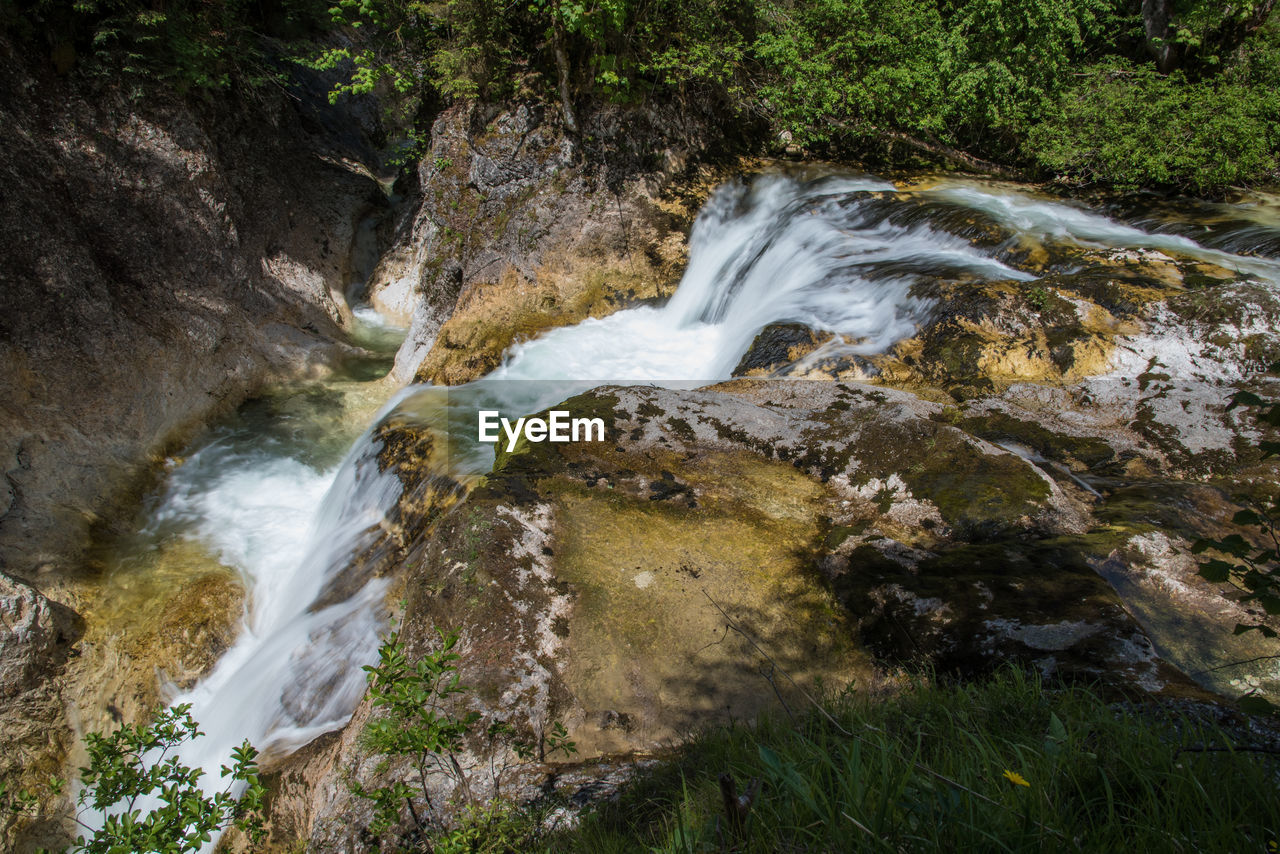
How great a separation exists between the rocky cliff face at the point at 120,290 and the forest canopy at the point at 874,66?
42.0 inches

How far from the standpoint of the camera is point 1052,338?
5727 millimetres

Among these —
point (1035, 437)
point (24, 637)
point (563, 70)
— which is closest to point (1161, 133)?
point (1035, 437)

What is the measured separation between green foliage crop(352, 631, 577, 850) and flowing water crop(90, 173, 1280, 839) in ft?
6.50

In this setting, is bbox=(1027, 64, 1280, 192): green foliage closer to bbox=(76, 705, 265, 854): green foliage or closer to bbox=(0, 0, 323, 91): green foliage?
bbox=(76, 705, 265, 854): green foliage

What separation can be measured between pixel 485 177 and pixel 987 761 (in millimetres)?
10702

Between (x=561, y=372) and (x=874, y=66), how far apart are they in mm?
8106

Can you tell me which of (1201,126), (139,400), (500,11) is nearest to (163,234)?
(139,400)

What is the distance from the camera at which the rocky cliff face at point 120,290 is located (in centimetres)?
661

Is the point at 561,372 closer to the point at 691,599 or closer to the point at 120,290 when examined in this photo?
the point at 120,290

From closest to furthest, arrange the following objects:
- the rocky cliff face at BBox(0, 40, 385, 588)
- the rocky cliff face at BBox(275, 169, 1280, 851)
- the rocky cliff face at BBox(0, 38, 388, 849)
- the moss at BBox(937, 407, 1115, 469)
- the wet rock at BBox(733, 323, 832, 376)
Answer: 1. the rocky cliff face at BBox(275, 169, 1280, 851)
2. the moss at BBox(937, 407, 1115, 469)
3. the rocky cliff face at BBox(0, 38, 388, 849)
4. the rocky cliff face at BBox(0, 40, 385, 588)
5. the wet rock at BBox(733, 323, 832, 376)

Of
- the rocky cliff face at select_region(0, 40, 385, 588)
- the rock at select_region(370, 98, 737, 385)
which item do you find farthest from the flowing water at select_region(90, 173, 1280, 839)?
the rocky cliff face at select_region(0, 40, 385, 588)

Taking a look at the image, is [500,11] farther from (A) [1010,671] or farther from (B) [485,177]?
(A) [1010,671]

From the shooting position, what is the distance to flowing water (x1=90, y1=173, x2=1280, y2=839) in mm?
5105

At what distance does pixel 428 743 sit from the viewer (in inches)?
89.0
